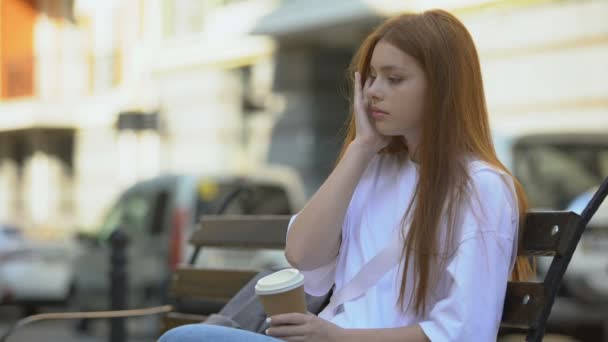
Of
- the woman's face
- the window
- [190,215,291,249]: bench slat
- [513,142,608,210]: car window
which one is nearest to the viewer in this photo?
the woman's face

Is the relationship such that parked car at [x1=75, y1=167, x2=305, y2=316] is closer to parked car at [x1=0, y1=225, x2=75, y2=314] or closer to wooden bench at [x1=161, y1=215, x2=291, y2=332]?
parked car at [x1=0, y1=225, x2=75, y2=314]

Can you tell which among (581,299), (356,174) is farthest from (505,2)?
(356,174)

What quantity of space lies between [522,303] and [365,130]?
1.75ft

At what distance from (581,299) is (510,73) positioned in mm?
6085

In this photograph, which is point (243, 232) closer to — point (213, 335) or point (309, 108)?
point (213, 335)

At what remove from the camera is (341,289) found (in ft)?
8.36

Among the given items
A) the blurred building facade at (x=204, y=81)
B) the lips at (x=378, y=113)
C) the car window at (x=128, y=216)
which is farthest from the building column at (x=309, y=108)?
the lips at (x=378, y=113)

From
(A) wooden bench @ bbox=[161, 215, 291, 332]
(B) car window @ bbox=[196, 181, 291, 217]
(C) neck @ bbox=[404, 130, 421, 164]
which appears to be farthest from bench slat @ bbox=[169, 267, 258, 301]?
(B) car window @ bbox=[196, 181, 291, 217]

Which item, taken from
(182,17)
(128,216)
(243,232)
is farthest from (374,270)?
(182,17)

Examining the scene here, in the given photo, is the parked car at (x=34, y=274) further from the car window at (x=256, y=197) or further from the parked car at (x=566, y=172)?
the parked car at (x=566, y=172)

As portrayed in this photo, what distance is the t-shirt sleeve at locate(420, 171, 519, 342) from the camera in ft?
7.36

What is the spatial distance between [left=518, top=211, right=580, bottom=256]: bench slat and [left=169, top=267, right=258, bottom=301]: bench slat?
3.68ft

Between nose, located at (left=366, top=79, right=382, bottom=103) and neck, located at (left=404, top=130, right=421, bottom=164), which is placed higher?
nose, located at (left=366, top=79, right=382, bottom=103)

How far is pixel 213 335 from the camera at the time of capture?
2.24 metres
